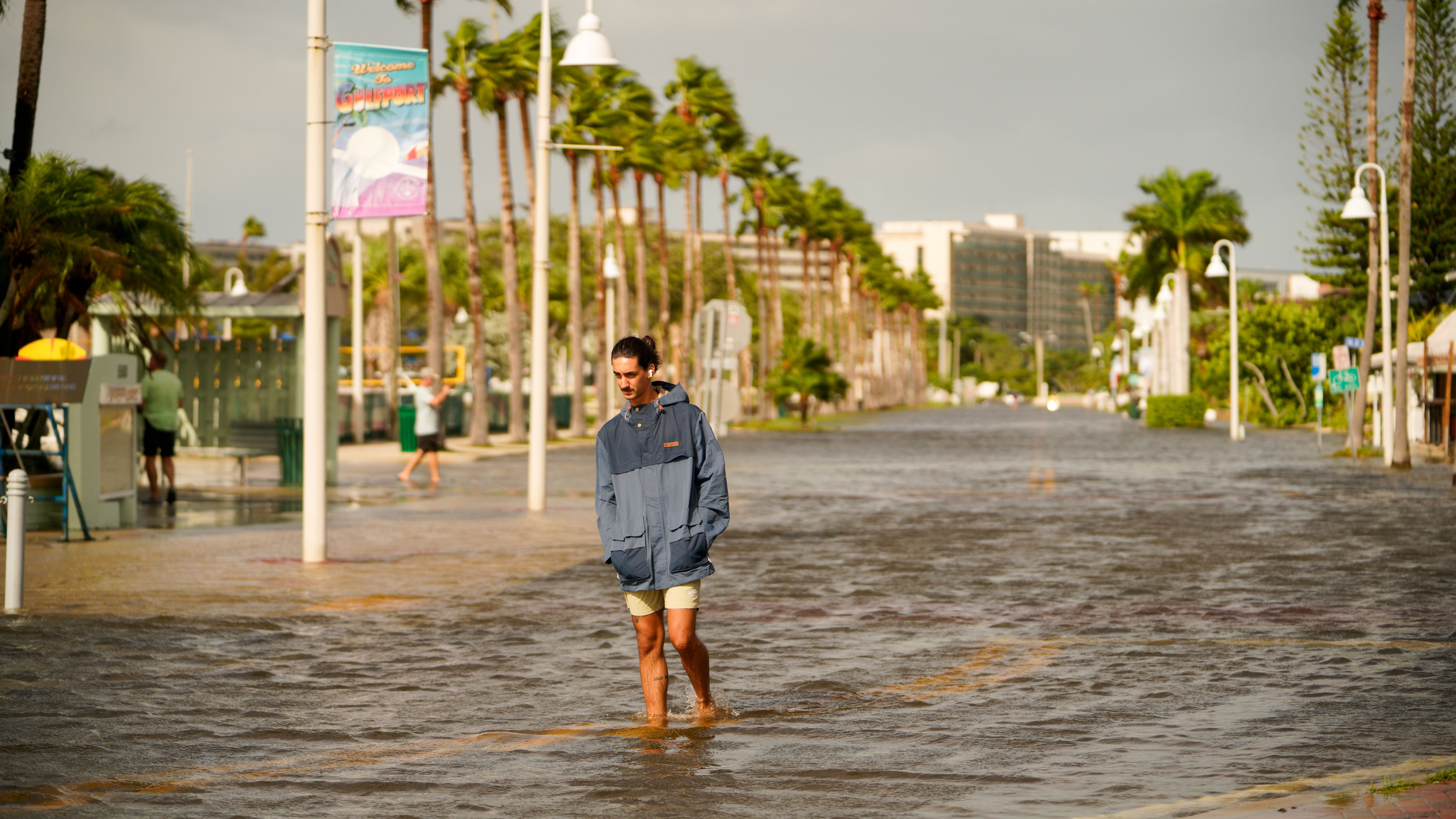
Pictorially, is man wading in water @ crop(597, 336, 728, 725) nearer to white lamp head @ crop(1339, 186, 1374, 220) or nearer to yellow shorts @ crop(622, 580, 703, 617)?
yellow shorts @ crop(622, 580, 703, 617)

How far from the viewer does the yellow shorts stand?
280 inches

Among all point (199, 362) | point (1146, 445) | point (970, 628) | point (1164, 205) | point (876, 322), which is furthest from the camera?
point (876, 322)

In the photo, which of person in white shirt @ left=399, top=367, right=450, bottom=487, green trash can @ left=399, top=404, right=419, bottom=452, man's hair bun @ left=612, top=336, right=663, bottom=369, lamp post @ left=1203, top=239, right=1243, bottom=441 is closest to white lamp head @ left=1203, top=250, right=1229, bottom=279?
lamp post @ left=1203, top=239, right=1243, bottom=441

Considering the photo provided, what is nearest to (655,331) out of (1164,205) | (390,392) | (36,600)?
(1164,205)

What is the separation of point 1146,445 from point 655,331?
47530mm

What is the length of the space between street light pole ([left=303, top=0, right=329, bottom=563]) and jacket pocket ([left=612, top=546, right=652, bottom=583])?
767cm

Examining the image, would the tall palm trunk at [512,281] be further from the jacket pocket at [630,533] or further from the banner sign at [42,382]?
the jacket pocket at [630,533]

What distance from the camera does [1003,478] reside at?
2909cm

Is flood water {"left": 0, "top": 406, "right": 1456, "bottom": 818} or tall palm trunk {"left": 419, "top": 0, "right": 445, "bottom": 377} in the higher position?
tall palm trunk {"left": 419, "top": 0, "right": 445, "bottom": 377}

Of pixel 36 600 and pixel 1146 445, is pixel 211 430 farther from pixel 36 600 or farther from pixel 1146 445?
pixel 1146 445

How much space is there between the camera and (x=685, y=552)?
705cm

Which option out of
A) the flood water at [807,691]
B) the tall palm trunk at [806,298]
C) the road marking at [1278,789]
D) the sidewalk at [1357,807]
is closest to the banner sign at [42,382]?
the flood water at [807,691]

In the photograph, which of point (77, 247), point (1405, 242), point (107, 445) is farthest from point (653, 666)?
point (1405, 242)

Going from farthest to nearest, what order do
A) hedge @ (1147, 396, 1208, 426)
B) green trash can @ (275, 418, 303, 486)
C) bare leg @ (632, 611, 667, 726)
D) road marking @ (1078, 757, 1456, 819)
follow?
hedge @ (1147, 396, 1208, 426) → green trash can @ (275, 418, 303, 486) → bare leg @ (632, 611, 667, 726) → road marking @ (1078, 757, 1456, 819)
